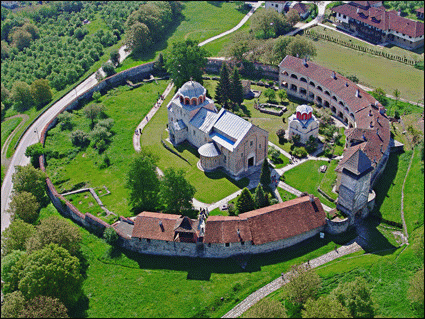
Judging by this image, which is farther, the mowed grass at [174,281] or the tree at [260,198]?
the tree at [260,198]

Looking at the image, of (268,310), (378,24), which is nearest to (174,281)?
(268,310)

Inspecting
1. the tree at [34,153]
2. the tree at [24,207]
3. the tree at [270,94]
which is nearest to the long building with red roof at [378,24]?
the tree at [270,94]

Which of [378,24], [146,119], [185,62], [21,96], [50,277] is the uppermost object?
[378,24]

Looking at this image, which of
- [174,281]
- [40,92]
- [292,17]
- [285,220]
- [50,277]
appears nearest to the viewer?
[50,277]

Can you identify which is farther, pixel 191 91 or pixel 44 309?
pixel 191 91

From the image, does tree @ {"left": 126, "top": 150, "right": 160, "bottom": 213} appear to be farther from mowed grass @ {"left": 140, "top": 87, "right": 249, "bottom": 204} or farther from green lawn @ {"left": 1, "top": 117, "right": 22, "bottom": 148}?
green lawn @ {"left": 1, "top": 117, "right": 22, "bottom": 148}

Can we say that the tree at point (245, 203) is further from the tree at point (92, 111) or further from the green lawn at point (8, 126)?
the green lawn at point (8, 126)

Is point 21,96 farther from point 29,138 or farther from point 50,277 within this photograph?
point 50,277
